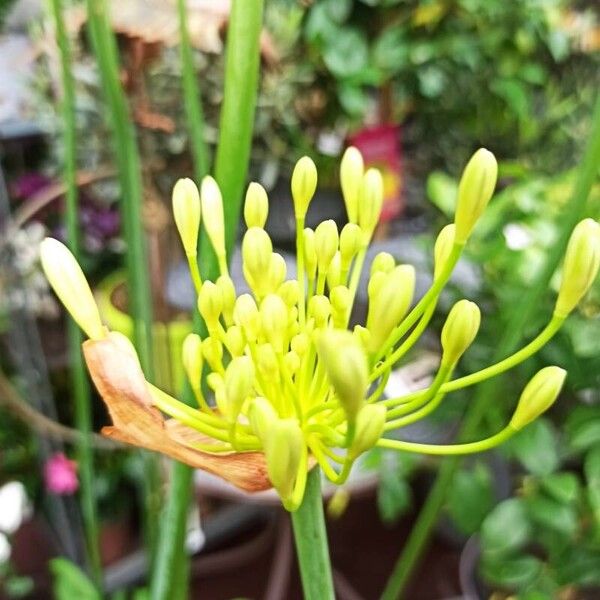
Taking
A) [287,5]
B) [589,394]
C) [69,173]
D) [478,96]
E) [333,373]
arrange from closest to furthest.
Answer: [333,373] → [69,173] → [589,394] → [287,5] → [478,96]

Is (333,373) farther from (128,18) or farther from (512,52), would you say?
(512,52)

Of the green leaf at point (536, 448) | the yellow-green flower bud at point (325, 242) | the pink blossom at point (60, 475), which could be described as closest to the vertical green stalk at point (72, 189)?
the yellow-green flower bud at point (325, 242)

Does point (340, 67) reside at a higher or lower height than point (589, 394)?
higher

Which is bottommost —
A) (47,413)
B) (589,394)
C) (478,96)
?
(47,413)

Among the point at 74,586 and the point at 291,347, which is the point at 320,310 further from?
the point at 74,586

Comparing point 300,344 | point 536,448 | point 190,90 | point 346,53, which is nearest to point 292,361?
point 300,344

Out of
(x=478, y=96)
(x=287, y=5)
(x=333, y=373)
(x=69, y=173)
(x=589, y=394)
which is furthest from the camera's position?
(x=478, y=96)

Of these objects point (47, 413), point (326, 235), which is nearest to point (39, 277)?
point (47, 413)
